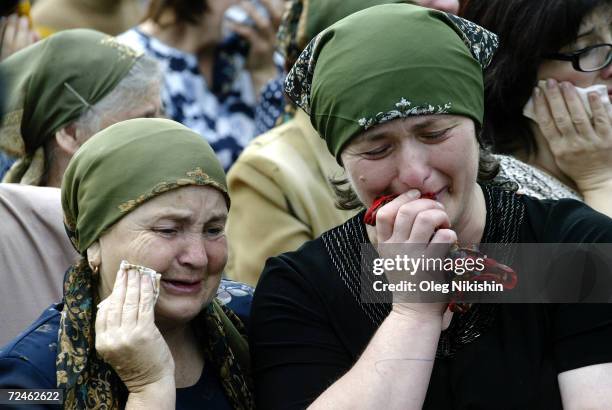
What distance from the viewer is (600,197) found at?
4195 millimetres

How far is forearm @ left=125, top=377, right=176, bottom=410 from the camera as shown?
3.02 m

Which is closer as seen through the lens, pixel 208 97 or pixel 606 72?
pixel 606 72

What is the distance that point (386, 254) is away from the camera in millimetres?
3049

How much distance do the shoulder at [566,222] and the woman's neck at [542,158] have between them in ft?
3.48

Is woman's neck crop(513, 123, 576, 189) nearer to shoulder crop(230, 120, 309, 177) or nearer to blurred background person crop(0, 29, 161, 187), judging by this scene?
shoulder crop(230, 120, 309, 177)

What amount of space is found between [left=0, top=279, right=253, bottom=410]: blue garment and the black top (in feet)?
0.49

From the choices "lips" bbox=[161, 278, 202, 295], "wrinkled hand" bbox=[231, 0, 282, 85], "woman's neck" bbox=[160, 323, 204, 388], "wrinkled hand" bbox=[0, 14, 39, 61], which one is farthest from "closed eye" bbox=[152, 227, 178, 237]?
"wrinkled hand" bbox=[231, 0, 282, 85]

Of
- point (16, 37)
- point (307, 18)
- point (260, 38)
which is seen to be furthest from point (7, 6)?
point (260, 38)

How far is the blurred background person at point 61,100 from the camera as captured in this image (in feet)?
14.9

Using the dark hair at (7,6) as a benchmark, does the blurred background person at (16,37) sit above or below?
below

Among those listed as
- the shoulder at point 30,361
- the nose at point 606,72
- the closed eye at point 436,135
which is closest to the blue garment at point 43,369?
the shoulder at point 30,361

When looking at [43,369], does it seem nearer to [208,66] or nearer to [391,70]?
[391,70]

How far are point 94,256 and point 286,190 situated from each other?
1387 millimetres

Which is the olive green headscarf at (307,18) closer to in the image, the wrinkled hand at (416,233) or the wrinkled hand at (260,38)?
the wrinkled hand at (416,233)
